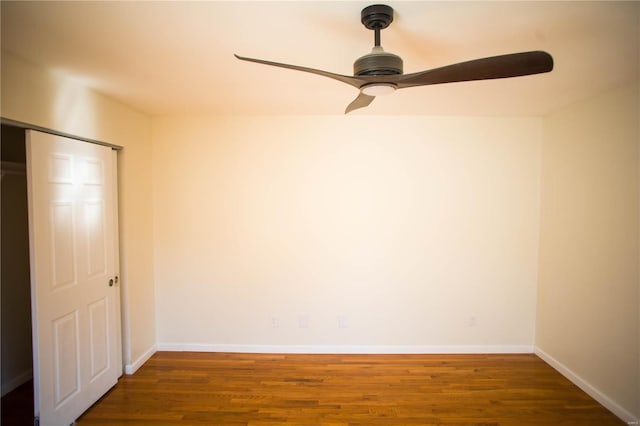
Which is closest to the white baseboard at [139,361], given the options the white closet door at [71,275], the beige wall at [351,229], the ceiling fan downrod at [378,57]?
the white closet door at [71,275]

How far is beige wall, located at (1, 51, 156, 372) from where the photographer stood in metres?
1.94

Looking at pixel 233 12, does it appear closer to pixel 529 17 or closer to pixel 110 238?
pixel 529 17

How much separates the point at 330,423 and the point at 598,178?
9.25 ft

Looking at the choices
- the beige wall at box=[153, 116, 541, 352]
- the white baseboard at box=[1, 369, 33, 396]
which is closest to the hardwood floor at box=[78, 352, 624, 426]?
the beige wall at box=[153, 116, 541, 352]

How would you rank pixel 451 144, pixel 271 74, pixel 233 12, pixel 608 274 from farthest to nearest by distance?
pixel 451 144, pixel 608 274, pixel 271 74, pixel 233 12

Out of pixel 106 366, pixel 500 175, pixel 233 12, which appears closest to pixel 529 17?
pixel 233 12

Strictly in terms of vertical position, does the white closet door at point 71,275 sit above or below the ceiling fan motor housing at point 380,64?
below

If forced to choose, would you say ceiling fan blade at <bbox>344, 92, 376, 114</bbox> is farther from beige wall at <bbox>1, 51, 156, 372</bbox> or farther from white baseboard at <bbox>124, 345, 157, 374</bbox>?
white baseboard at <bbox>124, 345, 157, 374</bbox>

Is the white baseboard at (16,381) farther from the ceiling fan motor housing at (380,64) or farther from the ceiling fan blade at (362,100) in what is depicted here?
the ceiling fan motor housing at (380,64)

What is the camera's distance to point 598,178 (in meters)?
2.61

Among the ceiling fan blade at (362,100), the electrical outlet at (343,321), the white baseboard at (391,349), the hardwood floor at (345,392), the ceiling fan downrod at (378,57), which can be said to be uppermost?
the ceiling fan downrod at (378,57)

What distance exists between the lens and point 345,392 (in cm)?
268

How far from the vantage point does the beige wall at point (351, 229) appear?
130 inches

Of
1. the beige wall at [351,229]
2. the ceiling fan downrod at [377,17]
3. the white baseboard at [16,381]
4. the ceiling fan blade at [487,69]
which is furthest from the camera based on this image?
the beige wall at [351,229]
